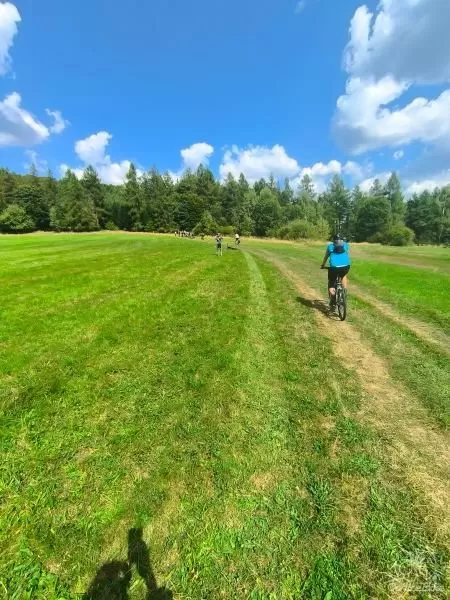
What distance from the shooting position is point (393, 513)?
10.8ft

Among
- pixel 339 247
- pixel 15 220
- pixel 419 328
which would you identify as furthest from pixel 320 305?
pixel 15 220

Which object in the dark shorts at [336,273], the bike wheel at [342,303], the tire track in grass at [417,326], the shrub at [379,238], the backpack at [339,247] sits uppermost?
the backpack at [339,247]

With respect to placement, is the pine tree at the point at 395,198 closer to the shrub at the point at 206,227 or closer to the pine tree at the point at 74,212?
the shrub at the point at 206,227

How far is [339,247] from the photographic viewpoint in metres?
10.3

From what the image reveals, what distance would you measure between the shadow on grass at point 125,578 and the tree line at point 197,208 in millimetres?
83235

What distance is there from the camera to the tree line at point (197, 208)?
91375mm

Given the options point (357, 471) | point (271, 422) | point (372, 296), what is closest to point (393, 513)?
point (357, 471)

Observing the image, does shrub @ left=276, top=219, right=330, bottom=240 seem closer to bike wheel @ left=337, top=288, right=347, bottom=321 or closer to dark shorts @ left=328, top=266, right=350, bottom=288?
dark shorts @ left=328, top=266, right=350, bottom=288

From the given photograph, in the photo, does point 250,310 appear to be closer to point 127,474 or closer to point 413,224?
point 127,474

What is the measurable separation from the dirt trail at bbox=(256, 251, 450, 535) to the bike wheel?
7.98 ft

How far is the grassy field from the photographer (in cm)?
277

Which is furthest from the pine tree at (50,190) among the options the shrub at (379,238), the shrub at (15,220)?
the shrub at (379,238)

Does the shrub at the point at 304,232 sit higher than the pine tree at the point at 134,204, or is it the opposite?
the pine tree at the point at 134,204

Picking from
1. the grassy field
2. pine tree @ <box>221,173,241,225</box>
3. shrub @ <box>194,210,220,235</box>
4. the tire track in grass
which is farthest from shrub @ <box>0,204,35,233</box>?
the tire track in grass
